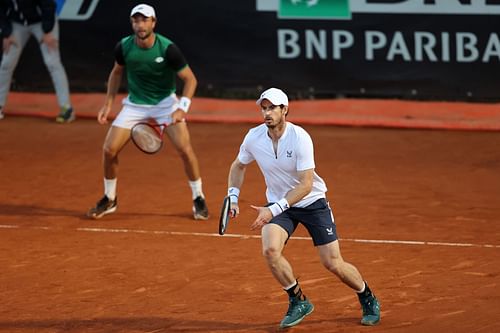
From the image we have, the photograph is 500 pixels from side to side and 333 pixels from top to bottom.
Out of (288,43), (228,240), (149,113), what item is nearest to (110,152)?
(149,113)

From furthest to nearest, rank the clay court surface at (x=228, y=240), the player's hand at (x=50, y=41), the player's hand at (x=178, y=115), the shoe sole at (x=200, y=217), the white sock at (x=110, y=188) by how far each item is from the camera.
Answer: the player's hand at (x=50, y=41), the white sock at (x=110, y=188), the shoe sole at (x=200, y=217), the player's hand at (x=178, y=115), the clay court surface at (x=228, y=240)

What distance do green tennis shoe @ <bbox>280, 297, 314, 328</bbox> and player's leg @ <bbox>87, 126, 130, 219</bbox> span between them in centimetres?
454

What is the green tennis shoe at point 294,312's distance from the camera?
31.9 ft

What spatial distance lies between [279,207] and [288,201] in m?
0.08

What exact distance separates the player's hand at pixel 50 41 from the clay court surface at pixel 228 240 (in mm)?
1339

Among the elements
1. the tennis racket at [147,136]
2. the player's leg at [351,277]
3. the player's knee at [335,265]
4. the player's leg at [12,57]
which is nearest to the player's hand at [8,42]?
the player's leg at [12,57]

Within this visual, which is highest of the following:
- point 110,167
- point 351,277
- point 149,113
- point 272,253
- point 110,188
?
point 272,253

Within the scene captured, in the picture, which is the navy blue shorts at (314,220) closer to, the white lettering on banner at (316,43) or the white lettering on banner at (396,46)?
the white lettering on banner at (396,46)

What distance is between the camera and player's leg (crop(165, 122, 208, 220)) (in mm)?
13641

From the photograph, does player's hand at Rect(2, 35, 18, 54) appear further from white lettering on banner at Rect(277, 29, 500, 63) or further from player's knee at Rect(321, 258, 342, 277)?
player's knee at Rect(321, 258, 342, 277)

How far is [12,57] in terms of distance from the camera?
19312 mm

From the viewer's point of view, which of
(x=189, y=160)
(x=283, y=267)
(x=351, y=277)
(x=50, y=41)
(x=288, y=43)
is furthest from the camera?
(x=288, y=43)

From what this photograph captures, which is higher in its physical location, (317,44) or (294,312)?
(294,312)

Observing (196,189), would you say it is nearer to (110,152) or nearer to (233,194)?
(110,152)
